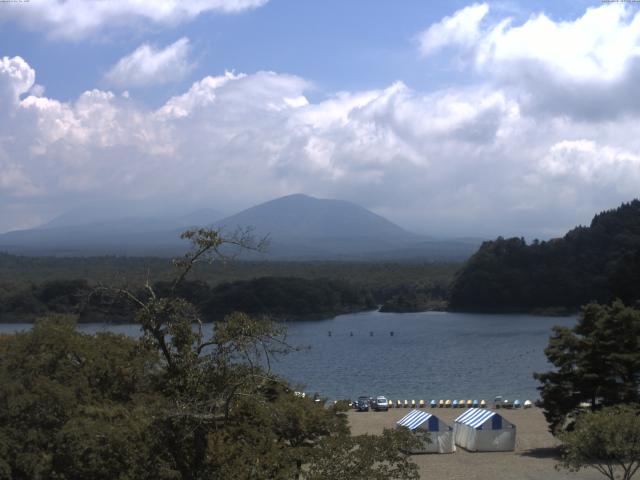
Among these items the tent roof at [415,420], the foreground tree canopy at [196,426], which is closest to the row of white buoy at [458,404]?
the tent roof at [415,420]

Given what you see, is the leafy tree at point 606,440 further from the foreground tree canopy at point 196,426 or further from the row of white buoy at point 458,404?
the row of white buoy at point 458,404

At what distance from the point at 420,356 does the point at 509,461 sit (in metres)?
28.3

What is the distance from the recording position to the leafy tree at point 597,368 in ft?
58.4

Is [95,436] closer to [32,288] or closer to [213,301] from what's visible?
[213,301]

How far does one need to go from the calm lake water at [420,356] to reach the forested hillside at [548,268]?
8.86 feet

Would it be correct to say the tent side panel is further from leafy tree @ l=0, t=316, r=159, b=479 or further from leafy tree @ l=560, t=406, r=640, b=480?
leafy tree @ l=0, t=316, r=159, b=479

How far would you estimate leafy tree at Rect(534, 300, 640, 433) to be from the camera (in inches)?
701

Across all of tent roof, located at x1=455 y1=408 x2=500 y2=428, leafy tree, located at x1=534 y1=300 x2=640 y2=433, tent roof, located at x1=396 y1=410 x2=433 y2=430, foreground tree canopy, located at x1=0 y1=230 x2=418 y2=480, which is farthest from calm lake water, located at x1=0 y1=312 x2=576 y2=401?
foreground tree canopy, located at x1=0 y1=230 x2=418 y2=480

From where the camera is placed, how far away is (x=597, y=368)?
18.1 meters

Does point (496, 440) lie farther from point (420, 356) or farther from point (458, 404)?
point (420, 356)

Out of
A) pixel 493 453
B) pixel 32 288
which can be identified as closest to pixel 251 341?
pixel 493 453

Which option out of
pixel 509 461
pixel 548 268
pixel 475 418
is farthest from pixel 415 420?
pixel 548 268

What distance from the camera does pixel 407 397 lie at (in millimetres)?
32156

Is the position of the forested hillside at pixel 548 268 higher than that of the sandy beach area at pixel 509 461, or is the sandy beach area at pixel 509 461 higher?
the forested hillside at pixel 548 268
